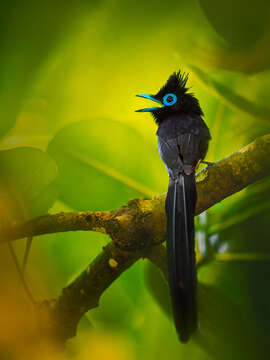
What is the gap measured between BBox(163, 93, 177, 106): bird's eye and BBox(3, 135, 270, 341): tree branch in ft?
0.93

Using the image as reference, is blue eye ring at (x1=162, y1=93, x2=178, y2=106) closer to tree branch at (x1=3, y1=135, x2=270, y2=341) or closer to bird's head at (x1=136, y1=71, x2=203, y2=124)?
bird's head at (x1=136, y1=71, x2=203, y2=124)

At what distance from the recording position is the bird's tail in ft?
2.87

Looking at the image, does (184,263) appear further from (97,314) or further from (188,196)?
(97,314)

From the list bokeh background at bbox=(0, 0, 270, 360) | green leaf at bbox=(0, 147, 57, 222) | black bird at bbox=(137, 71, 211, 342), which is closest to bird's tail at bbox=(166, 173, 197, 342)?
black bird at bbox=(137, 71, 211, 342)

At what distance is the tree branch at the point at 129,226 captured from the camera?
1.05 meters

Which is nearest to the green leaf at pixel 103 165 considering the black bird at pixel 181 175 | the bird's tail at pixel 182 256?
the black bird at pixel 181 175

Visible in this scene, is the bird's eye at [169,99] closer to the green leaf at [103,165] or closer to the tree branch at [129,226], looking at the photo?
the green leaf at [103,165]

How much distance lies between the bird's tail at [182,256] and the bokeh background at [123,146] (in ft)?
0.62

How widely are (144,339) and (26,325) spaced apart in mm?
358

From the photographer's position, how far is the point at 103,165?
1268mm

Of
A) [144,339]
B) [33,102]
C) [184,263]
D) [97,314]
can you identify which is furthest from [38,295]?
[33,102]

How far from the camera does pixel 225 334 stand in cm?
108

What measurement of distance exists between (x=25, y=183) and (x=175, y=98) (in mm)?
565

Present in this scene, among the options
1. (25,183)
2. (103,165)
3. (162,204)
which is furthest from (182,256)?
(25,183)
